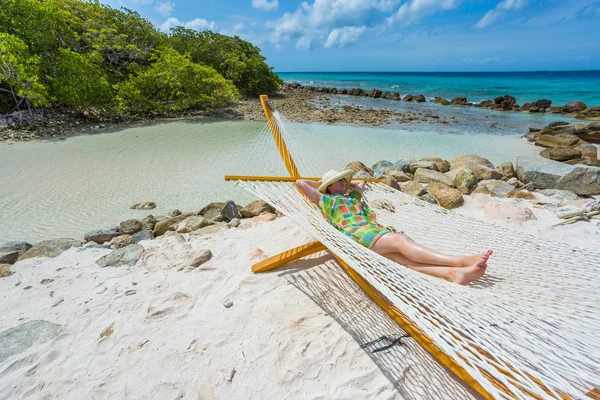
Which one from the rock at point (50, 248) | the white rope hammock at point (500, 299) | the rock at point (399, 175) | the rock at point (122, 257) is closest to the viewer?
the white rope hammock at point (500, 299)

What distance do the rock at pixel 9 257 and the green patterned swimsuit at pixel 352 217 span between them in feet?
8.32

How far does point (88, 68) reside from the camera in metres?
7.02

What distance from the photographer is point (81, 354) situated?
1.41 meters

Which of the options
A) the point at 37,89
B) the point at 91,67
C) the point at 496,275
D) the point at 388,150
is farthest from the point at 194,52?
the point at 496,275

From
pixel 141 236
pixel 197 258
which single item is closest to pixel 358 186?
pixel 197 258

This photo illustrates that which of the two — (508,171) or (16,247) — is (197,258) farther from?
(508,171)

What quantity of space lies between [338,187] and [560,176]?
10.8 ft

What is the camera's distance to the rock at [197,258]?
6.97ft

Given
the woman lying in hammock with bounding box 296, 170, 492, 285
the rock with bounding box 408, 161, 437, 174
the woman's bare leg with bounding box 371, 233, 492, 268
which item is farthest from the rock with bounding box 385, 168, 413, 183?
the woman's bare leg with bounding box 371, 233, 492, 268

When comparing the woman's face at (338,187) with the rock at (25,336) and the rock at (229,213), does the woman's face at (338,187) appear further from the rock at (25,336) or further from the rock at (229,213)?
the rock at (25,336)

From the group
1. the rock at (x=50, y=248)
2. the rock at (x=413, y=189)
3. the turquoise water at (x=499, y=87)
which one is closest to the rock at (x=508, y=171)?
the rock at (x=413, y=189)

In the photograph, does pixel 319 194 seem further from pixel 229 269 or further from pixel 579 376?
pixel 579 376

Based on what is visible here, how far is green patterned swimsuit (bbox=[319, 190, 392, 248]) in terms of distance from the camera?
1795 millimetres

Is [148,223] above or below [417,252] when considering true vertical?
below
